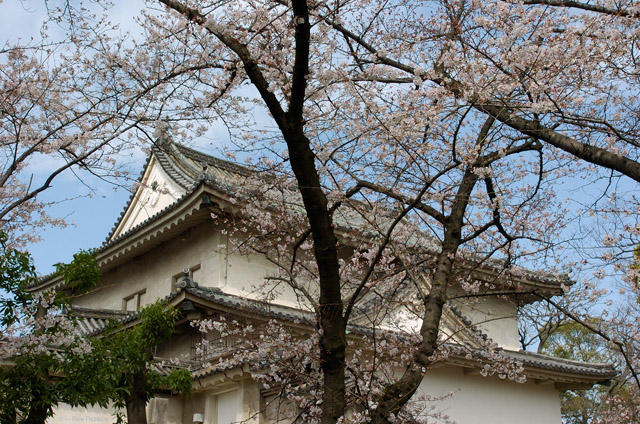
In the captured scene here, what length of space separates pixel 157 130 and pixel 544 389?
11028mm

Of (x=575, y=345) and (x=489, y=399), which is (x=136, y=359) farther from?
(x=575, y=345)

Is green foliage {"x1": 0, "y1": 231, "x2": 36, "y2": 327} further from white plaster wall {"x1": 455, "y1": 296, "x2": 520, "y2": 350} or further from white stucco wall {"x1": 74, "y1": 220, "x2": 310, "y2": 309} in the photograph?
white plaster wall {"x1": 455, "y1": 296, "x2": 520, "y2": 350}

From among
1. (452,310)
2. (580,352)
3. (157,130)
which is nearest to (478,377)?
(452,310)

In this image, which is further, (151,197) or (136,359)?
(151,197)

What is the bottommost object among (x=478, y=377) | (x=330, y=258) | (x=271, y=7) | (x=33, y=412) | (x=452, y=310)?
(x=33, y=412)

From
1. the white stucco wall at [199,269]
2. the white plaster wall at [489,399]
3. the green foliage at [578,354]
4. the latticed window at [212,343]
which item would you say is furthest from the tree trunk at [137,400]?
the green foliage at [578,354]

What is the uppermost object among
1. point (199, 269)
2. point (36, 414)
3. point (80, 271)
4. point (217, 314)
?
point (199, 269)

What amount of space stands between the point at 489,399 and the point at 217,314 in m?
5.82

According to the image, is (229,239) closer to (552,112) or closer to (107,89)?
(107,89)

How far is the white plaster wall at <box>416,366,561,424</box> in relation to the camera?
11742 millimetres

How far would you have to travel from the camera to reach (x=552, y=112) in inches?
257

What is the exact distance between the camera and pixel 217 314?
34.4 ft

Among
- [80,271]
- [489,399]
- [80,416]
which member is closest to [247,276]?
[80,416]

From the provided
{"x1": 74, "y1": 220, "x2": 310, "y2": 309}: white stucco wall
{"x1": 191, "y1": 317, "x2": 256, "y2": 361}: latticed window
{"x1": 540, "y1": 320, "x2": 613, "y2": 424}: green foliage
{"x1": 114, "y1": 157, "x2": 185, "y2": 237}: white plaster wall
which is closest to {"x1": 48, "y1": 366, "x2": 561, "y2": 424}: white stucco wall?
{"x1": 191, "y1": 317, "x2": 256, "y2": 361}: latticed window
